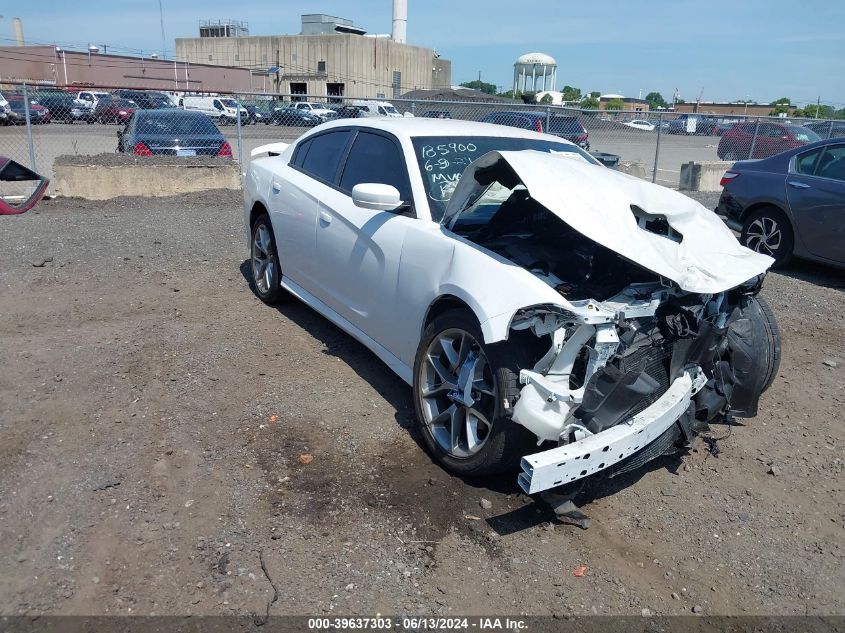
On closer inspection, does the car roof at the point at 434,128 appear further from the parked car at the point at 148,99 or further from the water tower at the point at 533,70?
the water tower at the point at 533,70

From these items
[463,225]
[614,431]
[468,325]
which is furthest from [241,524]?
[463,225]

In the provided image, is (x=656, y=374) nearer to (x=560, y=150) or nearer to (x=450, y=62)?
(x=560, y=150)

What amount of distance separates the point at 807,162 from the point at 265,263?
6262 millimetres

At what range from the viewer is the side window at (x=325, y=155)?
521 centimetres

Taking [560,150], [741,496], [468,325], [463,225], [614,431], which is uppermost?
[560,150]

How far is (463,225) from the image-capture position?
4086mm

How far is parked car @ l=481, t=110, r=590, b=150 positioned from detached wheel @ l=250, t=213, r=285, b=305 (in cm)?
981

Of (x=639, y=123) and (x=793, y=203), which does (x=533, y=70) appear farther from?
(x=793, y=203)

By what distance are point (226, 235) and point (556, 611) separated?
286 inches

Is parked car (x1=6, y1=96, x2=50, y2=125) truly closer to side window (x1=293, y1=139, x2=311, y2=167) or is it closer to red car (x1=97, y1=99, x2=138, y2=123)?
red car (x1=97, y1=99, x2=138, y2=123)

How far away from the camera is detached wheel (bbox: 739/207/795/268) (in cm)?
799

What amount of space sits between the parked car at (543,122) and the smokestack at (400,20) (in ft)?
211

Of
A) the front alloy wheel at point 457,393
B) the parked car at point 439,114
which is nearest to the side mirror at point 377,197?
the front alloy wheel at point 457,393

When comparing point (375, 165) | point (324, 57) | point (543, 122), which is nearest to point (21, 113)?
point (543, 122)
